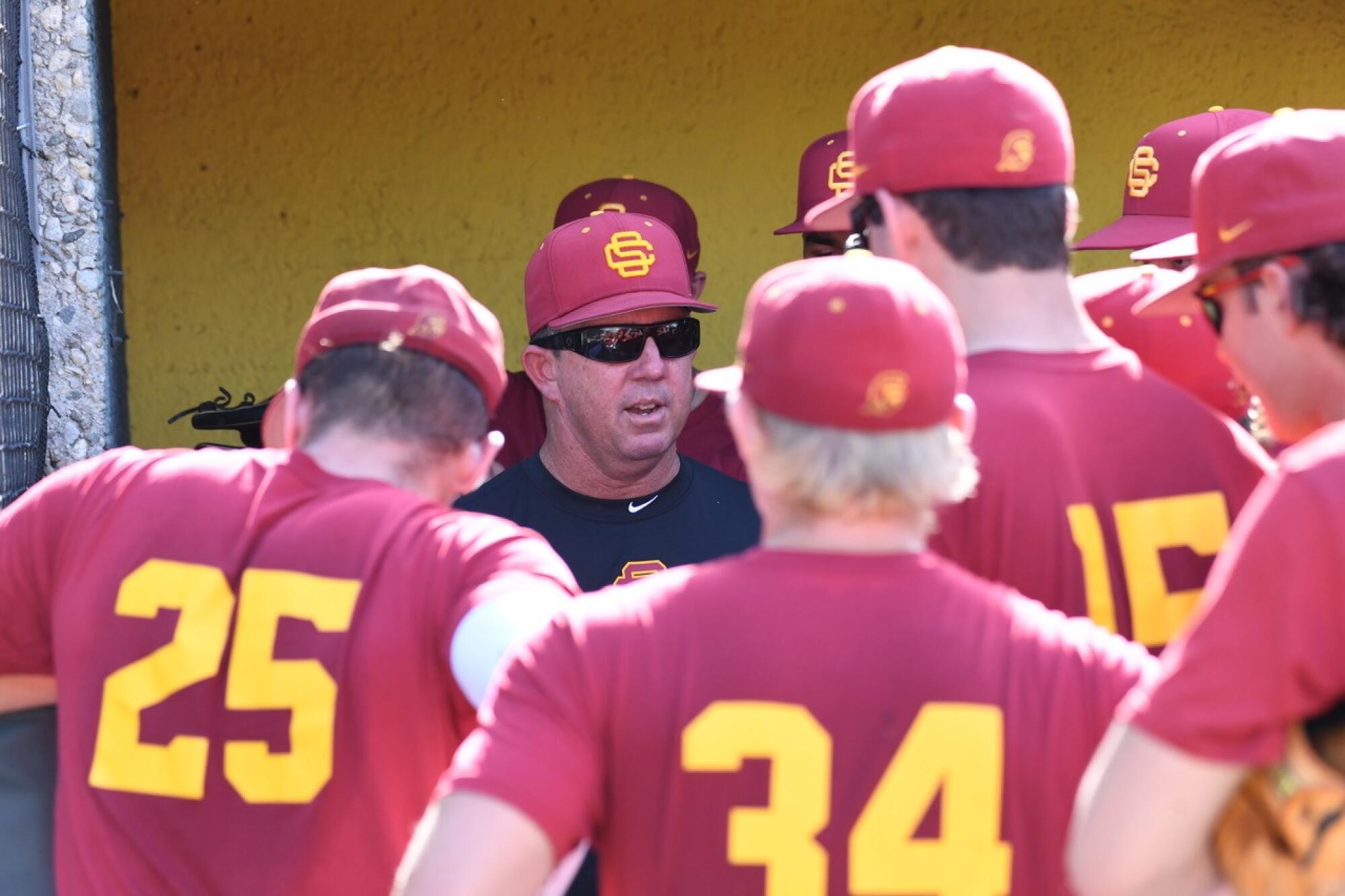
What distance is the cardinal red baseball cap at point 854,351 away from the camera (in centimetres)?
159

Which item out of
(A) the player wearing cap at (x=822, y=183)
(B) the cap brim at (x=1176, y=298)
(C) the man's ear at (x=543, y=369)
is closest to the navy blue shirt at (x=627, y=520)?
(C) the man's ear at (x=543, y=369)

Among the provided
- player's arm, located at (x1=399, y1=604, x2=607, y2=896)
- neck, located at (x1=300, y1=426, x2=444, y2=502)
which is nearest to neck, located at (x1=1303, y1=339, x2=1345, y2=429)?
player's arm, located at (x1=399, y1=604, x2=607, y2=896)

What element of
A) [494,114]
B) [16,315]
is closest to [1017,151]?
[16,315]

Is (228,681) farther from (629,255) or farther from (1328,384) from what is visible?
(629,255)

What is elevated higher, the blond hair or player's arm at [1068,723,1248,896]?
the blond hair

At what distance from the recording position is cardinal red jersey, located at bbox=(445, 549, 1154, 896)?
1.52 m

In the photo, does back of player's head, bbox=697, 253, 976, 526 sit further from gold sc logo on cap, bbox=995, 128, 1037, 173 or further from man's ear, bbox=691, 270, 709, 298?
man's ear, bbox=691, 270, 709, 298

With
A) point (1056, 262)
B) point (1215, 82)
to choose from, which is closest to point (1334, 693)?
point (1056, 262)

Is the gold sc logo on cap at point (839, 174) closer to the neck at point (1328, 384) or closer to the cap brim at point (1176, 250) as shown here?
the cap brim at point (1176, 250)

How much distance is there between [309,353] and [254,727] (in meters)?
0.48

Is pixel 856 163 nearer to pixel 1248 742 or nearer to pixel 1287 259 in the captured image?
pixel 1287 259

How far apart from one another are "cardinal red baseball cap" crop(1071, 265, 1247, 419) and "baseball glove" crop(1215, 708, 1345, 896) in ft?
4.04

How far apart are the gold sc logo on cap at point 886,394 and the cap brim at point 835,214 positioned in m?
0.65

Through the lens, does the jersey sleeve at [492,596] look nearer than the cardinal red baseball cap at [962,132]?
Yes
